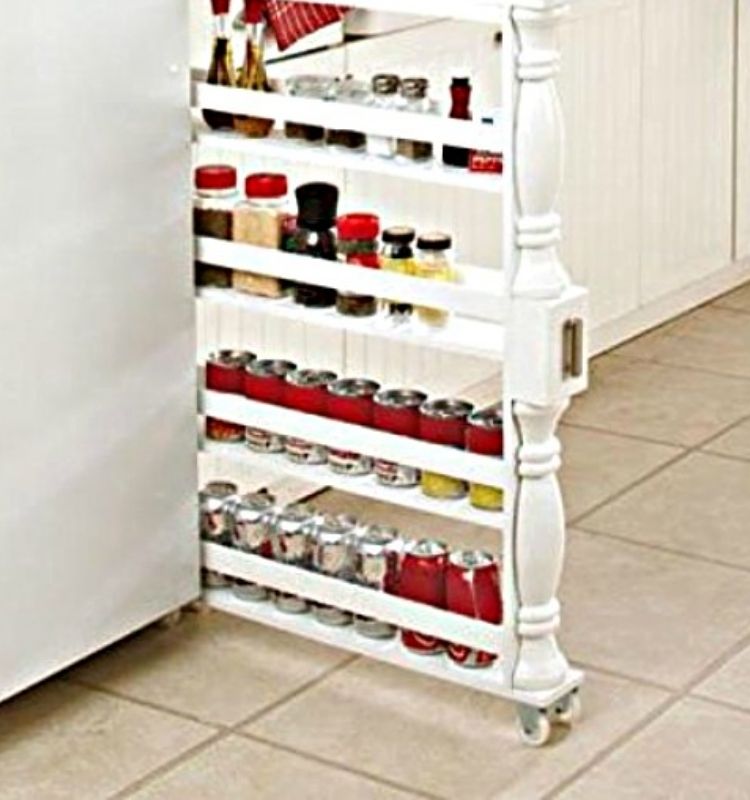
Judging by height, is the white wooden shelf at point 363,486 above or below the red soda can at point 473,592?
above

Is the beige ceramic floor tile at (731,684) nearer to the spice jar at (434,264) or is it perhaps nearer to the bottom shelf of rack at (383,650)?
the bottom shelf of rack at (383,650)

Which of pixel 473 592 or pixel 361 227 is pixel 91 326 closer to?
pixel 361 227

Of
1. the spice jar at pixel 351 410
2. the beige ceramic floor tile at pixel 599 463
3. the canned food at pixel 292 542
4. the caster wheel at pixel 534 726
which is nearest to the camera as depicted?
the caster wheel at pixel 534 726

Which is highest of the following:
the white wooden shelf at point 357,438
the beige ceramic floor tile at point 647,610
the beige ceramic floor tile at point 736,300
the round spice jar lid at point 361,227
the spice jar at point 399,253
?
the round spice jar lid at point 361,227

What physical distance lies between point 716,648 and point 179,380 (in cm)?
86

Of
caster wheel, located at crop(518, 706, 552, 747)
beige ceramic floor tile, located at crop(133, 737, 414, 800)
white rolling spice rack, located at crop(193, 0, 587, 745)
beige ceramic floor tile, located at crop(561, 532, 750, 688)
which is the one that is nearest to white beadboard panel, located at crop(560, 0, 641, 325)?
beige ceramic floor tile, located at crop(561, 532, 750, 688)

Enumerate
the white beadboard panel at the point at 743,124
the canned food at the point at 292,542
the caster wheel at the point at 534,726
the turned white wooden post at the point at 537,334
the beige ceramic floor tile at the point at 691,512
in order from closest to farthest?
the turned white wooden post at the point at 537,334 < the caster wheel at the point at 534,726 < the canned food at the point at 292,542 < the beige ceramic floor tile at the point at 691,512 < the white beadboard panel at the point at 743,124

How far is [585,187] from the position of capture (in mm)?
4066

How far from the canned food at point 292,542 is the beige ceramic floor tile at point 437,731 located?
12 centimetres

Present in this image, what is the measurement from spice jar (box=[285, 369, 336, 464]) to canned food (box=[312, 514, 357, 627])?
0.09m

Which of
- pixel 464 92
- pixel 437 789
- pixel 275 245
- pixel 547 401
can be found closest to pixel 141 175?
pixel 275 245

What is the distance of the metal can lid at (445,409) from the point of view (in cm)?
273

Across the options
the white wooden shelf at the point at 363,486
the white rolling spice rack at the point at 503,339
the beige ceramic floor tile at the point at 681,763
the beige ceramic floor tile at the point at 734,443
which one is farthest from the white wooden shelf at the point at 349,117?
the beige ceramic floor tile at the point at 734,443

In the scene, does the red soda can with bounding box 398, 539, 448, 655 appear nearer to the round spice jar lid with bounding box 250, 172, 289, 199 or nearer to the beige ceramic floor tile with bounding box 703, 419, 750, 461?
the round spice jar lid with bounding box 250, 172, 289, 199
